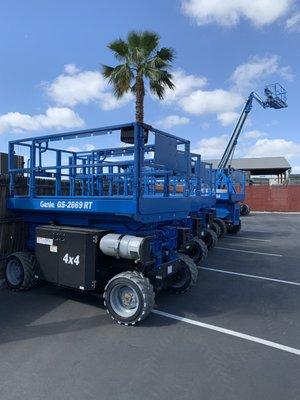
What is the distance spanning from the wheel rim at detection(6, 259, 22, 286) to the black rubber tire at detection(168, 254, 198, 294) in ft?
8.49

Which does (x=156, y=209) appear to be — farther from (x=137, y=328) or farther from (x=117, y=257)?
(x=137, y=328)

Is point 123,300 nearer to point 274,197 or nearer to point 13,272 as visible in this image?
point 13,272

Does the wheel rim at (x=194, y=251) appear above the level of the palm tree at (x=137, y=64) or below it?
below

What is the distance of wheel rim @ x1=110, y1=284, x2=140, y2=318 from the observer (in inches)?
201

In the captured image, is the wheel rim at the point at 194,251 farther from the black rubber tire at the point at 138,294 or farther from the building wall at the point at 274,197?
the building wall at the point at 274,197

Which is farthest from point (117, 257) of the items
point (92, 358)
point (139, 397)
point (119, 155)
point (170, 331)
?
point (119, 155)

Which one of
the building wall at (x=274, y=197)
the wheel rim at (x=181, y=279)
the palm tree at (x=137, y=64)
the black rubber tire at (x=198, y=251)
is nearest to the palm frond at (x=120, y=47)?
the palm tree at (x=137, y=64)

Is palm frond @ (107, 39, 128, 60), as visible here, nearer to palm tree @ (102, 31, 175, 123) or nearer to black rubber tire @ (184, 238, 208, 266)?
palm tree @ (102, 31, 175, 123)

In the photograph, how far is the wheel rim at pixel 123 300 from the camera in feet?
16.7

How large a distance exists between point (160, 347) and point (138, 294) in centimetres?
84

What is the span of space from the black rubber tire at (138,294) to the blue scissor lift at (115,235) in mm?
13

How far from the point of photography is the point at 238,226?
15594mm

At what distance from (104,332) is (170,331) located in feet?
2.77

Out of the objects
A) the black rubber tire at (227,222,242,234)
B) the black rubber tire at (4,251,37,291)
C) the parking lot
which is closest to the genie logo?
the black rubber tire at (4,251,37,291)
